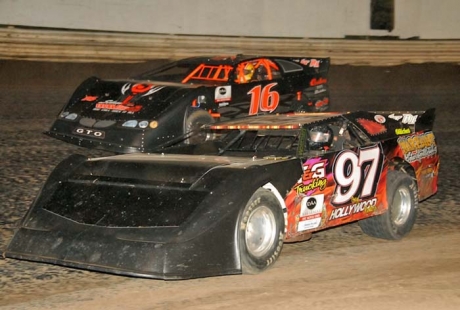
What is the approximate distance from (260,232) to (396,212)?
67.7 inches

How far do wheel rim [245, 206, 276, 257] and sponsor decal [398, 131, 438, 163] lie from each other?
191 cm

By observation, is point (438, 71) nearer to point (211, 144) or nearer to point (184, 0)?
point (184, 0)

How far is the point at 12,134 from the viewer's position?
385 inches

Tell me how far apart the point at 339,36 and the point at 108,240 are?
1543 cm

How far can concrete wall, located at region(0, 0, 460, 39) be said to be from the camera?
53.2ft

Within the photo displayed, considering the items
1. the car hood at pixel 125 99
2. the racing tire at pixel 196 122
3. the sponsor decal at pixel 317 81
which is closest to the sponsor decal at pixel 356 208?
the racing tire at pixel 196 122

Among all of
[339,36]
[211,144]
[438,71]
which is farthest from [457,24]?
[211,144]

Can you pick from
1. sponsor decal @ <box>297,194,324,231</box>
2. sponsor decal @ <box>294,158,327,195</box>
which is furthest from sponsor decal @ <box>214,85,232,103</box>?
sponsor decal @ <box>297,194,324,231</box>

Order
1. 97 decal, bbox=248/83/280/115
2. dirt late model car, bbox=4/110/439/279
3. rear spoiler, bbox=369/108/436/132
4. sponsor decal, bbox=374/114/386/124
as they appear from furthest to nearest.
→ 1. 97 decal, bbox=248/83/280/115
2. rear spoiler, bbox=369/108/436/132
3. sponsor decal, bbox=374/114/386/124
4. dirt late model car, bbox=4/110/439/279

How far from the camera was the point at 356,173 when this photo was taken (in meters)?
5.77

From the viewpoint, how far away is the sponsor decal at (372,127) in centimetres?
612

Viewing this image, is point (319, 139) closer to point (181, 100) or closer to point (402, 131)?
point (402, 131)

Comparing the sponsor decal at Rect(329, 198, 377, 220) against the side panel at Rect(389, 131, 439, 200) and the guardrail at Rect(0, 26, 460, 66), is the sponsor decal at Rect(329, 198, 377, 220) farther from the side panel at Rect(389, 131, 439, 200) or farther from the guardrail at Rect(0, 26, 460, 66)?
the guardrail at Rect(0, 26, 460, 66)

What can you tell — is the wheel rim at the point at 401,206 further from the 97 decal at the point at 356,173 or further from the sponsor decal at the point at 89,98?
the sponsor decal at the point at 89,98
